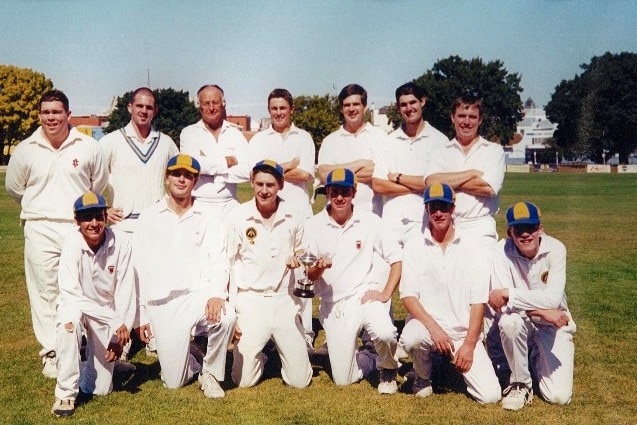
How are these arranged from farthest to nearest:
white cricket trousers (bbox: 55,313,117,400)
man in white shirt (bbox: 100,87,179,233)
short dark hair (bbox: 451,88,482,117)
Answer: man in white shirt (bbox: 100,87,179,233), short dark hair (bbox: 451,88,482,117), white cricket trousers (bbox: 55,313,117,400)

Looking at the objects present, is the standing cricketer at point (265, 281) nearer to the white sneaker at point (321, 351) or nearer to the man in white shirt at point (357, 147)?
the white sneaker at point (321, 351)

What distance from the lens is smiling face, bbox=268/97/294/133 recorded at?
296 inches

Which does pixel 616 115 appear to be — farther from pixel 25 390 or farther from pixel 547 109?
pixel 25 390

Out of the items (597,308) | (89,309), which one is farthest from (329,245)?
(597,308)

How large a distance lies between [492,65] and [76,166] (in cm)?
8573

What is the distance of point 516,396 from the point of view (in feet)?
18.3

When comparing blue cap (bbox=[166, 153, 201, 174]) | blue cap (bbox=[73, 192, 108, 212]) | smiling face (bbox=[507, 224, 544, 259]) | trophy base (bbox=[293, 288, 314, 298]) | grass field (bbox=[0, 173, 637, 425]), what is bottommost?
grass field (bbox=[0, 173, 637, 425])

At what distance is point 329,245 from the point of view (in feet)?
21.4

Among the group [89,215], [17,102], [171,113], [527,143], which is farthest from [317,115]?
[527,143]

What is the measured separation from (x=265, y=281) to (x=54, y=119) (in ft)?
8.84

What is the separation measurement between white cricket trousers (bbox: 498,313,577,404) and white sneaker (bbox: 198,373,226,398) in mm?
2572

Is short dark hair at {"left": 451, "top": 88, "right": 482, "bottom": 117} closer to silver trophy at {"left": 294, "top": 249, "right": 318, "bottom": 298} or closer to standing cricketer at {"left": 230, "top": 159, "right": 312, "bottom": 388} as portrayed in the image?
standing cricketer at {"left": 230, "top": 159, "right": 312, "bottom": 388}

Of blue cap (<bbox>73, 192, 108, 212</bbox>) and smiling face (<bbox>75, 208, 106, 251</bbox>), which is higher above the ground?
blue cap (<bbox>73, 192, 108, 212</bbox>)

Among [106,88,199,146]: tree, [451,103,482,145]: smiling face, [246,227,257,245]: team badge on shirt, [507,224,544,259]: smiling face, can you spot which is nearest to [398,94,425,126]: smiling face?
[451,103,482,145]: smiling face
